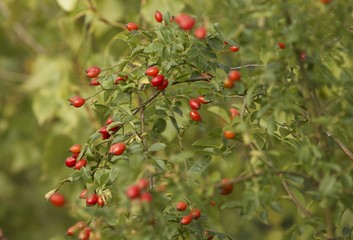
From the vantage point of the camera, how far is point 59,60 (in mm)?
3406

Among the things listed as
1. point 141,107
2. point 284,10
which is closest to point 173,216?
point 141,107

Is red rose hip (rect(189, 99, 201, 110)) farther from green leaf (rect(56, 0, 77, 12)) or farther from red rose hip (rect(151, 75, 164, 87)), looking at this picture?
green leaf (rect(56, 0, 77, 12))

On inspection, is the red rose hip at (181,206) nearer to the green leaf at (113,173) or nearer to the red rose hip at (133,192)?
the green leaf at (113,173)

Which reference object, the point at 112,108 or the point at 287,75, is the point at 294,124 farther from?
the point at 112,108

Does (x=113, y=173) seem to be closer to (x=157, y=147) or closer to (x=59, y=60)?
(x=157, y=147)

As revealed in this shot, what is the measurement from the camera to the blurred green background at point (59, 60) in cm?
116

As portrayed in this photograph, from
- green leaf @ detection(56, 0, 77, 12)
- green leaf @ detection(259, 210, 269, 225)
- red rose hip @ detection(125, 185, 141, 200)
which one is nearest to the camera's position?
red rose hip @ detection(125, 185, 141, 200)

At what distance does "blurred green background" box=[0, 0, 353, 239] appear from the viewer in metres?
1.16

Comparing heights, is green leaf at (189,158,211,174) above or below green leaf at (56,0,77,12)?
above

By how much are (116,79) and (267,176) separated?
1.45 ft

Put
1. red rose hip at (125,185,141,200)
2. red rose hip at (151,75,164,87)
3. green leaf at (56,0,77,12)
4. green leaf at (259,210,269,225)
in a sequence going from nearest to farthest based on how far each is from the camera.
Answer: red rose hip at (125,185,141,200), green leaf at (259,210,269,225), red rose hip at (151,75,164,87), green leaf at (56,0,77,12)

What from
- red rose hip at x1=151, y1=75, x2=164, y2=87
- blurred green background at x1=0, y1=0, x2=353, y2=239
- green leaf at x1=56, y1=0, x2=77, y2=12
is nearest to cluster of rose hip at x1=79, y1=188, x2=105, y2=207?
red rose hip at x1=151, y1=75, x2=164, y2=87

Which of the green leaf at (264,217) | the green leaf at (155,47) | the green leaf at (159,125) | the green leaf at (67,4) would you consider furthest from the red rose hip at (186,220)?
the green leaf at (67,4)

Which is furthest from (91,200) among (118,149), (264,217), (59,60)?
(59,60)
